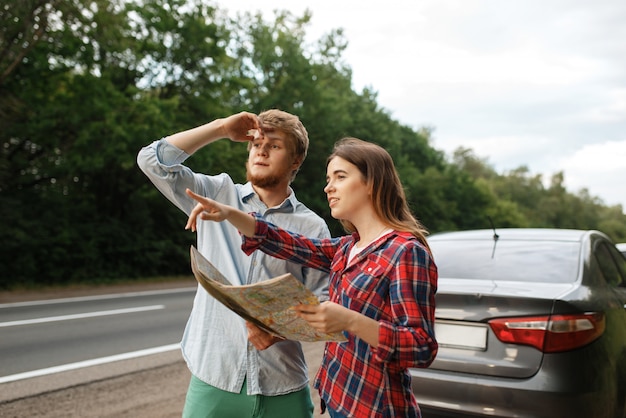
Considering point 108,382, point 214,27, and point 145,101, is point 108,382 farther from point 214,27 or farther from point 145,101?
point 214,27

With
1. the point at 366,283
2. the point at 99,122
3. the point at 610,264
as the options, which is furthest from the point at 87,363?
the point at 99,122

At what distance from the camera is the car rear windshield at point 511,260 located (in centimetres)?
364

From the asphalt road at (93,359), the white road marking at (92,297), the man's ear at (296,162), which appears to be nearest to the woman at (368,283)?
the man's ear at (296,162)

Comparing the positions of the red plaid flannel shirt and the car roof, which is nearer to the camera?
the red plaid flannel shirt

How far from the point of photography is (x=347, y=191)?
5.96 ft

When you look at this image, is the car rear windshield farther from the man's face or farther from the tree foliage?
the tree foliage

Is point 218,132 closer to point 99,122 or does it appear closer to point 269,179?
point 269,179

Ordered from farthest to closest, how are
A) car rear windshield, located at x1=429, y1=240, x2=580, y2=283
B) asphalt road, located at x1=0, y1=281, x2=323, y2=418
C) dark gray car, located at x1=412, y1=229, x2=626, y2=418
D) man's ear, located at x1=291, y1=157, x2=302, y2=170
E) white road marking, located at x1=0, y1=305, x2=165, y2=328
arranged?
white road marking, located at x1=0, y1=305, x2=165, y2=328
asphalt road, located at x1=0, y1=281, x2=323, y2=418
car rear windshield, located at x1=429, y1=240, x2=580, y2=283
dark gray car, located at x1=412, y1=229, x2=626, y2=418
man's ear, located at x1=291, y1=157, x2=302, y2=170

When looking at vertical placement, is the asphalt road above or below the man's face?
below

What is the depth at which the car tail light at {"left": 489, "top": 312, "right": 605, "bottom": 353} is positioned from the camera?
10.1 feet

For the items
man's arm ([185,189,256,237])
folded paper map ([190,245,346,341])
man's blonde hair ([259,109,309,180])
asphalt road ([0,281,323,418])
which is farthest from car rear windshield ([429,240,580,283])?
folded paper map ([190,245,346,341])

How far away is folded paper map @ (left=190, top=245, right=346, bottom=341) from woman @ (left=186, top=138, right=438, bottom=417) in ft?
0.18

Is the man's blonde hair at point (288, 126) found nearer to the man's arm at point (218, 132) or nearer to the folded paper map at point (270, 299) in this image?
the man's arm at point (218, 132)

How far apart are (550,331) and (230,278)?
198cm
